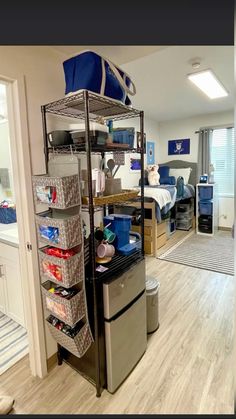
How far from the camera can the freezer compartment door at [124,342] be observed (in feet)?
4.86

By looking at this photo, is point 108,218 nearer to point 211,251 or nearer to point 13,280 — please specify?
point 13,280

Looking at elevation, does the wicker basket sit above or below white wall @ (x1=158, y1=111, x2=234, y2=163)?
below

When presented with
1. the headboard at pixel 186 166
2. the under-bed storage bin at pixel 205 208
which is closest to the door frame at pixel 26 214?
the under-bed storage bin at pixel 205 208

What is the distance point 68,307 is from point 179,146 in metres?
4.90

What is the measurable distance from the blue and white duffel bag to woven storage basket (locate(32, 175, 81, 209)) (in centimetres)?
54

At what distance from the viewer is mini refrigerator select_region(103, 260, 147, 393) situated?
4.76 ft

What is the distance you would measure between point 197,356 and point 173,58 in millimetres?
2673

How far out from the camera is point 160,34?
119 centimetres

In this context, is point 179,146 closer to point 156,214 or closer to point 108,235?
point 156,214

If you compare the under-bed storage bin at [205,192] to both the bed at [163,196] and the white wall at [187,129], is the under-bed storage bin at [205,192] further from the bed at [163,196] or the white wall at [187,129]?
the white wall at [187,129]

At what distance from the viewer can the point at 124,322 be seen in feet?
5.11

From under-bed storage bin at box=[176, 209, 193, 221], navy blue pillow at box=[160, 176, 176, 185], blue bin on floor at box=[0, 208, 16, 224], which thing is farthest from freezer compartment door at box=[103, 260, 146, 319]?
under-bed storage bin at box=[176, 209, 193, 221]

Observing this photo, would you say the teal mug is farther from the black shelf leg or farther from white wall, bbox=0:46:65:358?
the black shelf leg

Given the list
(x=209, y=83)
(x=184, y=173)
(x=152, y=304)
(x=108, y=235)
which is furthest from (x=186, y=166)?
(x=108, y=235)
